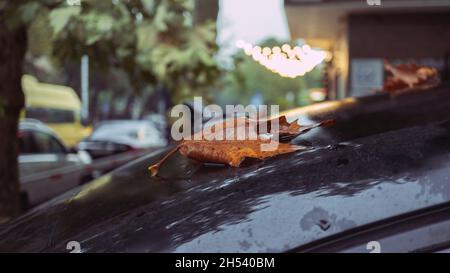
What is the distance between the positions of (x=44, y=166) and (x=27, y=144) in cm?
38

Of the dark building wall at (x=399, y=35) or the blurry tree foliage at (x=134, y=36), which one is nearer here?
the blurry tree foliage at (x=134, y=36)

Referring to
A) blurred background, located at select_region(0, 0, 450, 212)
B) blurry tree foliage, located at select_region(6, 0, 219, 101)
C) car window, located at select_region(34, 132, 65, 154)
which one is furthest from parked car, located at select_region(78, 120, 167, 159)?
blurry tree foliage, located at select_region(6, 0, 219, 101)

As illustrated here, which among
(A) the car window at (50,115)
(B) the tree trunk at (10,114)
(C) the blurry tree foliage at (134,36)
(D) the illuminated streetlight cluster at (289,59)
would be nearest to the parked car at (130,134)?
(A) the car window at (50,115)

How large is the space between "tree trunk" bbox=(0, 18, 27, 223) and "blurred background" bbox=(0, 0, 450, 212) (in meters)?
0.28

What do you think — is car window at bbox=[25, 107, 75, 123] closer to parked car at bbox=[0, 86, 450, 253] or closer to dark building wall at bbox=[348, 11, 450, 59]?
dark building wall at bbox=[348, 11, 450, 59]

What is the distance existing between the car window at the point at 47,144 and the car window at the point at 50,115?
584 centimetres

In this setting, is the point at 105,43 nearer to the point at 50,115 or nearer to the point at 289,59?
the point at 289,59

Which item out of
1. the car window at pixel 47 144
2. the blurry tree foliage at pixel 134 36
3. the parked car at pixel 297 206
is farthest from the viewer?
the car window at pixel 47 144

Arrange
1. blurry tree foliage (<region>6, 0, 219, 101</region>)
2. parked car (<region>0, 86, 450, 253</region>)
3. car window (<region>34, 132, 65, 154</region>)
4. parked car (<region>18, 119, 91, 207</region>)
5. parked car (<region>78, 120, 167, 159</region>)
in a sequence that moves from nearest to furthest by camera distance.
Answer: parked car (<region>0, 86, 450, 253</region>) < blurry tree foliage (<region>6, 0, 219, 101</region>) < parked car (<region>18, 119, 91, 207</region>) < car window (<region>34, 132, 65, 154</region>) < parked car (<region>78, 120, 167, 159</region>)

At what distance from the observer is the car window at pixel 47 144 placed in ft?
30.3

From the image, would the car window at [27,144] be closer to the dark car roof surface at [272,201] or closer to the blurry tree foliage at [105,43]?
the blurry tree foliage at [105,43]

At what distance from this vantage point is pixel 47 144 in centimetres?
939

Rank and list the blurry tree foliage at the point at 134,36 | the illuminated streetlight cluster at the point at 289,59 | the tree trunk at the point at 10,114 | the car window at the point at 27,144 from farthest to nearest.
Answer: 1. the car window at the point at 27,144
2. the tree trunk at the point at 10,114
3. the illuminated streetlight cluster at the point at 289,59
4. the blurry tree foliage at the point at 134,36

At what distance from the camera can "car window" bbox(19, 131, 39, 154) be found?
8906mm
